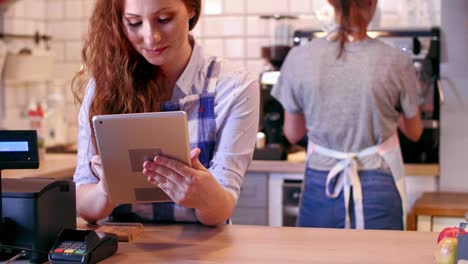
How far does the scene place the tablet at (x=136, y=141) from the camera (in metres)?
1.63

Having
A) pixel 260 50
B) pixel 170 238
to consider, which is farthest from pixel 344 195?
pixel 260 50

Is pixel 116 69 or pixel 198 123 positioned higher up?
pixel 116 69

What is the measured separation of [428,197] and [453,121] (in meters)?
0.38

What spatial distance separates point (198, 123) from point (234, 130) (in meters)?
0.10

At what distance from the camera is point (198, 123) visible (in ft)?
6.55

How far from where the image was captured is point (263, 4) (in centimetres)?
423

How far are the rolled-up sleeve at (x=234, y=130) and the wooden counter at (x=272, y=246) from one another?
0.14 metres

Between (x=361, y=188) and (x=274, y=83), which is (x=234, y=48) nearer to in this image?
(x=274, y=83)

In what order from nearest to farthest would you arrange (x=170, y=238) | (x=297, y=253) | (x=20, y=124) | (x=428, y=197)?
(x=297, y=253) < (x=170, y=238) < (x=428, y=197) < (x=20, y=124)

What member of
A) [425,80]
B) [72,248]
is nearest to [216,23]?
[425,80]

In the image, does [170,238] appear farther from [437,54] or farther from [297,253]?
[437,54]

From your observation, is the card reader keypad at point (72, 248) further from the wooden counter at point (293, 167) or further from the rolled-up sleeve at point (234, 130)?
the wooden counter at point (293, 167)

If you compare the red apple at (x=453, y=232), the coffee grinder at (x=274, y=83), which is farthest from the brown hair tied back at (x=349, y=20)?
the red apple at (x=453, y=232)

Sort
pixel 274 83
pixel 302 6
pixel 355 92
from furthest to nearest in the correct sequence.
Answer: pixel 302 6 → pixel 274 83 → pixel 355 92
